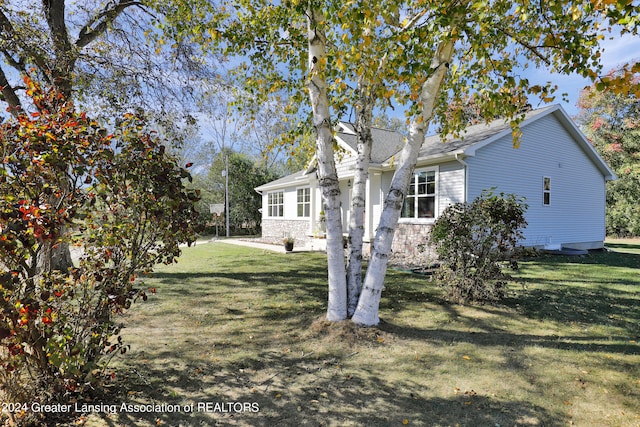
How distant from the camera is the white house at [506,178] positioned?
10781mm

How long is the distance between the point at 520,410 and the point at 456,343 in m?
1.41

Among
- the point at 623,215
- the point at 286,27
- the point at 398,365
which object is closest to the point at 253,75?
the point at 286,27

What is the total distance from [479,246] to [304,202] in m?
11.8

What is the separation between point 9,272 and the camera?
235 cm

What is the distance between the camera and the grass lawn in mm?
2830

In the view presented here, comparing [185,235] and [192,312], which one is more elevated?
[185,235]

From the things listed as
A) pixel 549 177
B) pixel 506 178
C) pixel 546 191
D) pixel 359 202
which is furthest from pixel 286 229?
pixel 359 202

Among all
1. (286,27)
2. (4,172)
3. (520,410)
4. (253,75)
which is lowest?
(520,410)

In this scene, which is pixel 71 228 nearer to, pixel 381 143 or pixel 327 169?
pixel 327 169

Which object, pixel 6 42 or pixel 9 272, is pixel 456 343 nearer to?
pixel 9 272

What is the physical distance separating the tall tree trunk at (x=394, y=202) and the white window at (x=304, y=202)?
39.9 ft

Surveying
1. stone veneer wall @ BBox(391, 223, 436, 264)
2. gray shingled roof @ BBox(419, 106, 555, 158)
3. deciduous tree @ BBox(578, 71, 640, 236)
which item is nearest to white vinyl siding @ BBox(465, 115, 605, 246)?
gray shingled roof @ BBox(419, 106, 555, 158)

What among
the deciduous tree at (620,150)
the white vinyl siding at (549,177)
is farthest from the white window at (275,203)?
the deciduous tree at (620,150)

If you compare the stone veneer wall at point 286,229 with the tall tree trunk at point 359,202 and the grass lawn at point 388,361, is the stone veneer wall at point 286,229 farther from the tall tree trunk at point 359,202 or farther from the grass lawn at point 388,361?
the tall tree trunk at point 359,202
